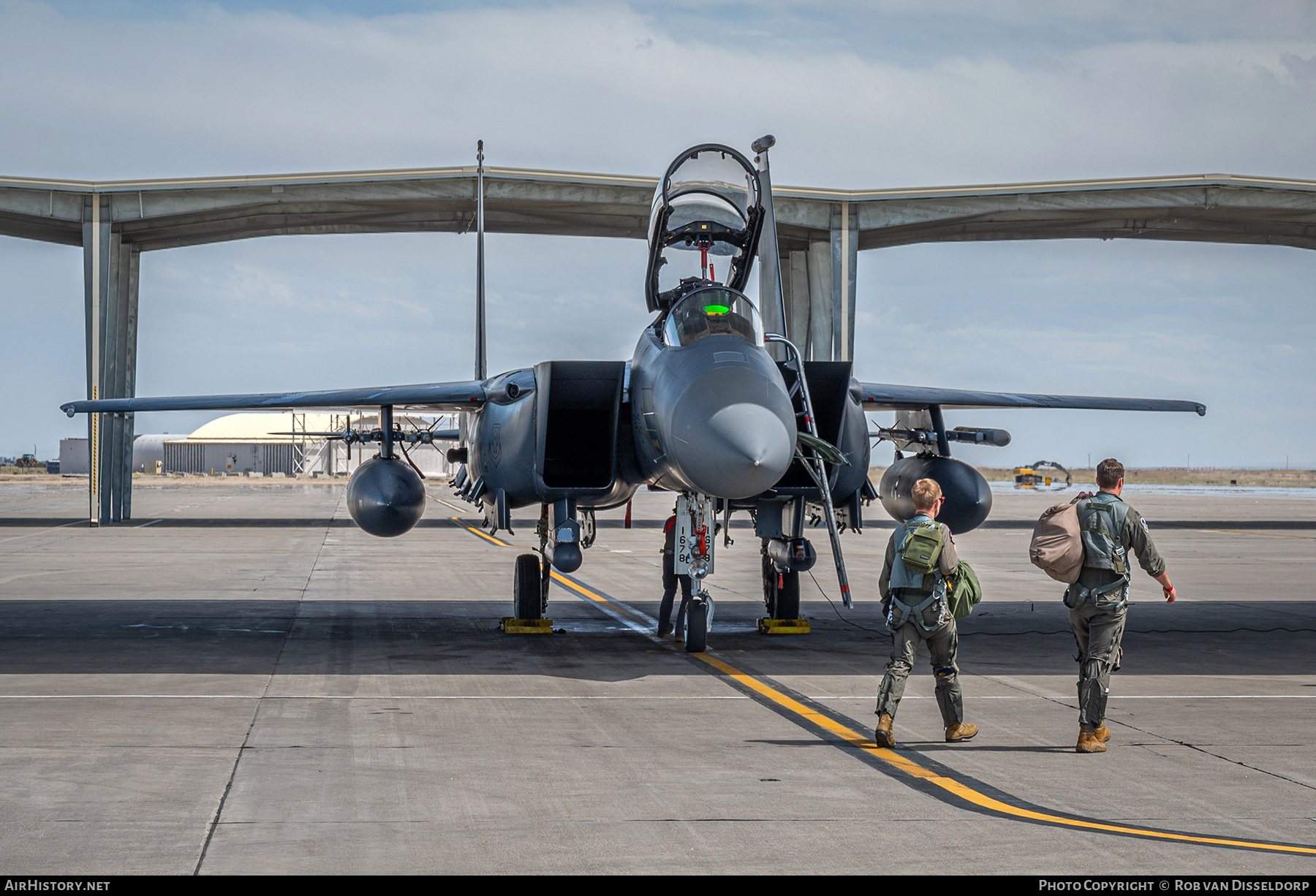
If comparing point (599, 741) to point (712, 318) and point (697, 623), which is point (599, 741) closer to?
point (697, 623)

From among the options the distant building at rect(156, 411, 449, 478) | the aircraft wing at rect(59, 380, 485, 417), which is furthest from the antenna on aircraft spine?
the distant building at rect(156, 411, 449, 478)

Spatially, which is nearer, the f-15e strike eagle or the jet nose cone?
the jet nose cone

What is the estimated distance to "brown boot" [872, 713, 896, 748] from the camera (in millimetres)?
6746

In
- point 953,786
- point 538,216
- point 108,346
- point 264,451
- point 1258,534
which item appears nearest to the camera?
point 953,786

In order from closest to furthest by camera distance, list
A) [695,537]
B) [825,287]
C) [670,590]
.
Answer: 1. [695,537]
2. [670,590]
3. [825,287]

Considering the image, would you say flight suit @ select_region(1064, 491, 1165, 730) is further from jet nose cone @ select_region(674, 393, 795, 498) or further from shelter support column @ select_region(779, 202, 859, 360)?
shelter support column @ select_region(779, 202, 859, 360)

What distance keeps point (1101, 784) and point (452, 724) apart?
3.80m

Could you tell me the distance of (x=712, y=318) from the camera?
976 centimetres

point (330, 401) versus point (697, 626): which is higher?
point (330, 401)

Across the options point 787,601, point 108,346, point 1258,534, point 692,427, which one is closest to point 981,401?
point 787,601

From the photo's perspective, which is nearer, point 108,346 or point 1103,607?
point 1103,607

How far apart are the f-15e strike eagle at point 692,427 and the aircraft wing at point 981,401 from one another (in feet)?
0.37

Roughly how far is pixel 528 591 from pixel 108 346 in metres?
22.8

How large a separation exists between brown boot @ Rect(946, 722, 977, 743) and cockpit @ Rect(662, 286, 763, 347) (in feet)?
12.8
